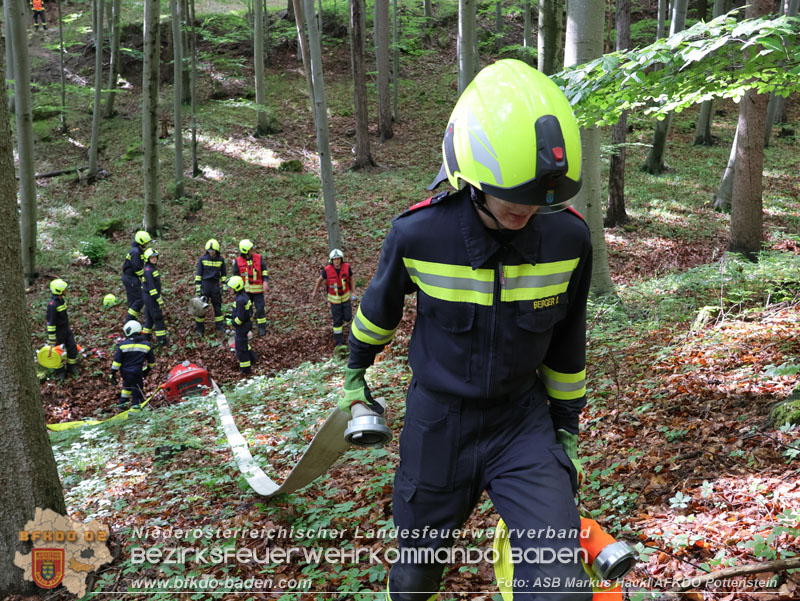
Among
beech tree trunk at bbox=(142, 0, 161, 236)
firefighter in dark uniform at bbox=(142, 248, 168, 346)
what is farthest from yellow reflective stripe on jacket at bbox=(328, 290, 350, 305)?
beech tree trunk at bbox=(142, 0, 161, 236)

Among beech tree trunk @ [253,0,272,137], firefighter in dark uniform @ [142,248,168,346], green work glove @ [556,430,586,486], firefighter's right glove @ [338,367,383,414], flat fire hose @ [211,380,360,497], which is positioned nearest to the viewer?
green work glove @ [556,430,586,486]

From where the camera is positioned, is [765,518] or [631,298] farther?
[631,298]

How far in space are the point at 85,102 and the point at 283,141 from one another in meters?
11.2

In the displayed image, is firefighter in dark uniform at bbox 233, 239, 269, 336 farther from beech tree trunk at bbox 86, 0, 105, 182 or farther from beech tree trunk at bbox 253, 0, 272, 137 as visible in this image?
beech tree trunk at bbox 253, 0, 272, 137

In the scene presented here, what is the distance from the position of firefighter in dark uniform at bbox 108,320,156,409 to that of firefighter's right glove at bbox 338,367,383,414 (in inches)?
309

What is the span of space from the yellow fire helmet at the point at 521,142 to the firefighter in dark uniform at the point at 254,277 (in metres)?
10.3

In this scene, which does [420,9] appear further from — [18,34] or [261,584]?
[261,584]

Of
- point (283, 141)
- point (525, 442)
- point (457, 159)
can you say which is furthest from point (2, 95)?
point (283, 141)

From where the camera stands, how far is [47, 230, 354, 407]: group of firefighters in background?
9.43 metres

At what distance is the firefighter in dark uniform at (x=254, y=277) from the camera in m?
12.0

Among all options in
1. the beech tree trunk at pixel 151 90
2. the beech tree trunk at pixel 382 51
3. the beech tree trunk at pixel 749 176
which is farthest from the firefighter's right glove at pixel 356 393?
the beech tree trunk at pixel 382 51

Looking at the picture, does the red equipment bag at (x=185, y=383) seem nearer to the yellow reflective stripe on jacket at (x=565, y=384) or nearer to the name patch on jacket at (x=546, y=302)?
the yellow reflective stripe on jacket at (x=565, y=384)

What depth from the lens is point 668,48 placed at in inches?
173

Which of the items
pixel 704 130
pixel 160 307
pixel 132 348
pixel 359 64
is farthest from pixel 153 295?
pixel 704 130
